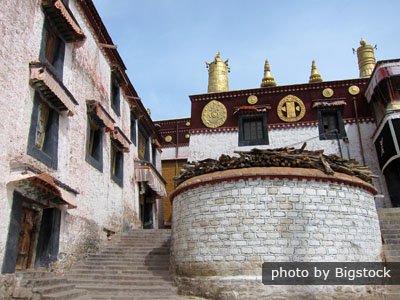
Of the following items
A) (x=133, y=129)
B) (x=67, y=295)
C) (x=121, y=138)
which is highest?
(x=133, y=129)

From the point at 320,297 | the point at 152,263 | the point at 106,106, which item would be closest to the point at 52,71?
the point at 106,106

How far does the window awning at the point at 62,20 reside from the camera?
9.45 metres

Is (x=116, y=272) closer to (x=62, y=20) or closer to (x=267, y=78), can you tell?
(x=62, y=20)

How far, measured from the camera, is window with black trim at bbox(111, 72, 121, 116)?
1488cm

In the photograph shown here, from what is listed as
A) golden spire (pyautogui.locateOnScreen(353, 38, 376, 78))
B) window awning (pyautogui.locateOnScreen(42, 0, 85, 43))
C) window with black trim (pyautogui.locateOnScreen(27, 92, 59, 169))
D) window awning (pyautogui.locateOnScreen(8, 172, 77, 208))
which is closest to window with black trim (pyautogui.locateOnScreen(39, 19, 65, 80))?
window awning (pyautogui.locateOnScreen(42, 0, 85, 43))

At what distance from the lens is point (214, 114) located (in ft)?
65.1

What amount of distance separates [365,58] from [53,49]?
19.1 metres

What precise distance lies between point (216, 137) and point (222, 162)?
1010cm

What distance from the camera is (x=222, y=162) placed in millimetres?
9273

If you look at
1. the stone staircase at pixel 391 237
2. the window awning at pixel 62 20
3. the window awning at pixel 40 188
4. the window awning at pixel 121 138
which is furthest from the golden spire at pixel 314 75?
the window awning at pixel 40 188

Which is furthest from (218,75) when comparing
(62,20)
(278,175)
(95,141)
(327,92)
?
(278,175)

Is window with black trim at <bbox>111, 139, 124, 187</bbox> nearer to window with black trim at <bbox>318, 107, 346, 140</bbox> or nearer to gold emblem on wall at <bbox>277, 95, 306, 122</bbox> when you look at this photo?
gold emblem on wall at <bbox>277, 95, 306, 122</bbox>

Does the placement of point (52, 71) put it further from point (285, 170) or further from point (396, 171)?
point (396, 171)

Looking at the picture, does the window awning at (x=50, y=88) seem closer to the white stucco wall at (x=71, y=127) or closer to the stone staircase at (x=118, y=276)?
the white stucco wall at (x=71, y=127)
